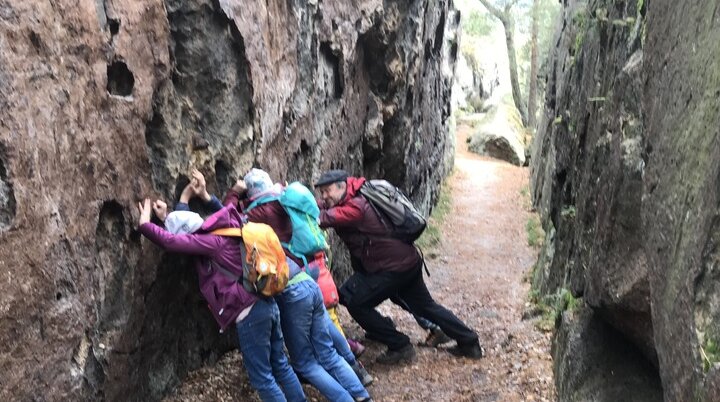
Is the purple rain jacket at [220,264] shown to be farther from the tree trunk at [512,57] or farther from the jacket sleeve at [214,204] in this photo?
the tree trunk at [512,57]

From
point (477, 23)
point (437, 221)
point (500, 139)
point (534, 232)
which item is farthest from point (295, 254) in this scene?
point (477, 23)

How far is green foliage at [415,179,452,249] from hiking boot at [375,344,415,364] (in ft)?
24.8

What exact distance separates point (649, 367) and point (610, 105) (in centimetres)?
267

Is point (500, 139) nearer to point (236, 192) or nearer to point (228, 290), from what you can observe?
point (236, 192)

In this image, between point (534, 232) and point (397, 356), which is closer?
point (397, 356)

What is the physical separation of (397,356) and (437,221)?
1116cm

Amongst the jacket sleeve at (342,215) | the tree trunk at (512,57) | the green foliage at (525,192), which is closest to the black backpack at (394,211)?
the jacket sleeve at (342,215)

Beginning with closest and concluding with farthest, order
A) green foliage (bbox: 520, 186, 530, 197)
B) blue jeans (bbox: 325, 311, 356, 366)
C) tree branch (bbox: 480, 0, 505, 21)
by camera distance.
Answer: blue jeans (bbox: 325, 311, 356, 366)
green foliage (bbox: 520, 186, 530, 197)
tree branch (bbox: 480, 0, 505, 21)

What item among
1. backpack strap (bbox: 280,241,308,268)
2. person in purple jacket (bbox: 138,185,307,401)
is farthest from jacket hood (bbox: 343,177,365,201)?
person in purple jacket (bbox: 138,185,307,401)

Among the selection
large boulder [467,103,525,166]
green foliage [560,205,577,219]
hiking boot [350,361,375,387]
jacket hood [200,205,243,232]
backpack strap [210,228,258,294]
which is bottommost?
large boulder [467,103,525,166]

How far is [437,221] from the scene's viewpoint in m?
19.3

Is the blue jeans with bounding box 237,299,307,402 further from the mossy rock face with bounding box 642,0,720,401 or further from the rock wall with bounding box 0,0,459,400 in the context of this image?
the mossy rock face with bounding box 642,0,720,401

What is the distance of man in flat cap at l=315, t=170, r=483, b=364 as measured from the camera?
308 inches

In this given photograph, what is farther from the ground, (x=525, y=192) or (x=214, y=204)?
(x=214, y=204)
